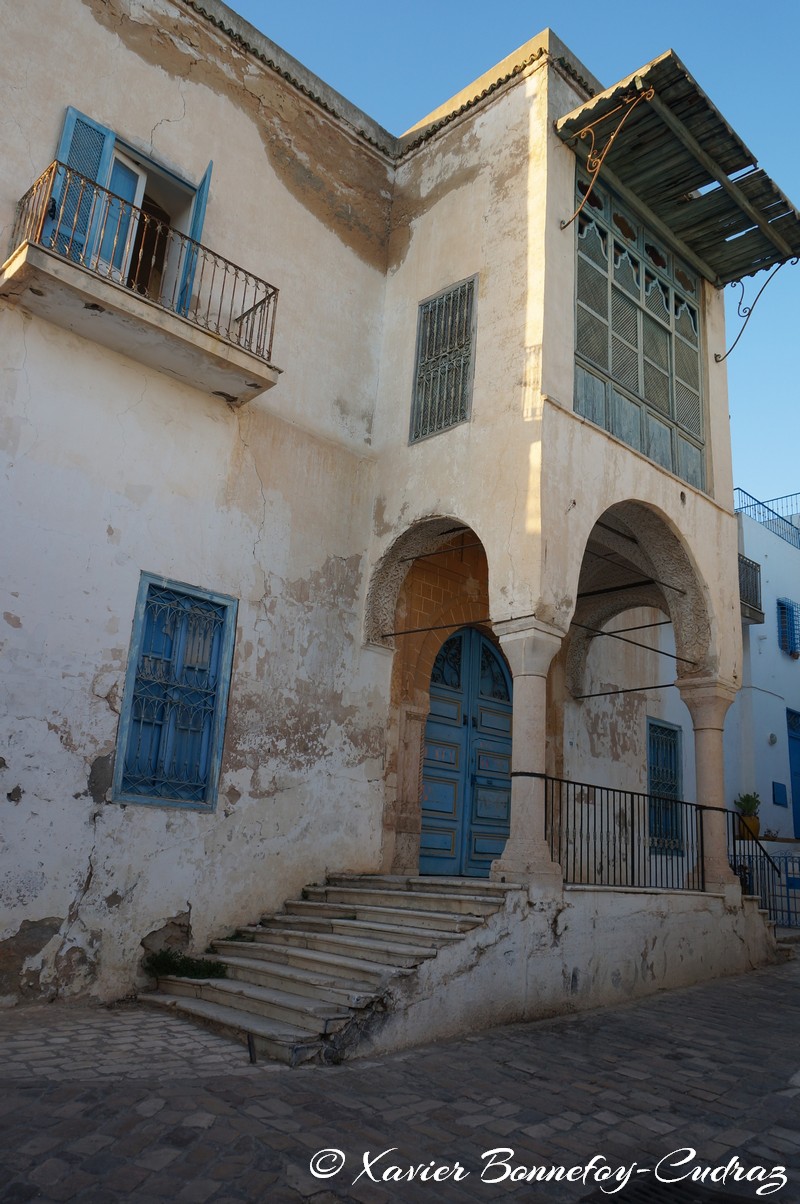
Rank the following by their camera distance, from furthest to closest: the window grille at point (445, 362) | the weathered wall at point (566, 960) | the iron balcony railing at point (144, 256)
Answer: the window grille at point (445, 362)
the iron balcony railing at point (144, 256)
the weathered wall at point (566, 960)

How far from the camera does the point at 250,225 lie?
9.43m

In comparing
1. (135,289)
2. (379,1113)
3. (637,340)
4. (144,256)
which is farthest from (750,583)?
(379,1113)

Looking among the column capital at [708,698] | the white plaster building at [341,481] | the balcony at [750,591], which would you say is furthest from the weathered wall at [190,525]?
the balcony at [750,591]

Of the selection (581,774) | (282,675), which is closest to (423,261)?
(282,675)

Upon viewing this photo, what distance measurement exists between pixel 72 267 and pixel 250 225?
9.26 ft

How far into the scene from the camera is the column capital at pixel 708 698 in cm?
1022

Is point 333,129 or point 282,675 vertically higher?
point 333,129

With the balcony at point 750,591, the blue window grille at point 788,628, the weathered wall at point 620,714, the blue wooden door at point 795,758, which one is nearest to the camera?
the weathered wall at point 620,714

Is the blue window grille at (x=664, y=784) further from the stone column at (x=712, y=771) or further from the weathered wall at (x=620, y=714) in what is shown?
the stone column at (x=712, y=771)

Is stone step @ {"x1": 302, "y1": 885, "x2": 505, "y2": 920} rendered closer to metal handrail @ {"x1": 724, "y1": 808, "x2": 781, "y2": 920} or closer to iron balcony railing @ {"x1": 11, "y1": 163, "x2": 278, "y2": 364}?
iron balcony railing @ {"x1": 11, "y1": 163, "x2": 278, "y2": 364}

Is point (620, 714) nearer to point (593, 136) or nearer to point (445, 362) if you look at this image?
point (445, 362)

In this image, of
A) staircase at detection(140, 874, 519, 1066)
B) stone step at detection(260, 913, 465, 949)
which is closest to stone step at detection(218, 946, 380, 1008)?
staircase at detection(140, 874, 519, 1066)

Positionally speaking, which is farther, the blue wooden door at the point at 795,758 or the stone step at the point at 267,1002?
the blue wooden door at the point at 795,758

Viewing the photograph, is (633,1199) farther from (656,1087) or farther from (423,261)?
(423,261)
